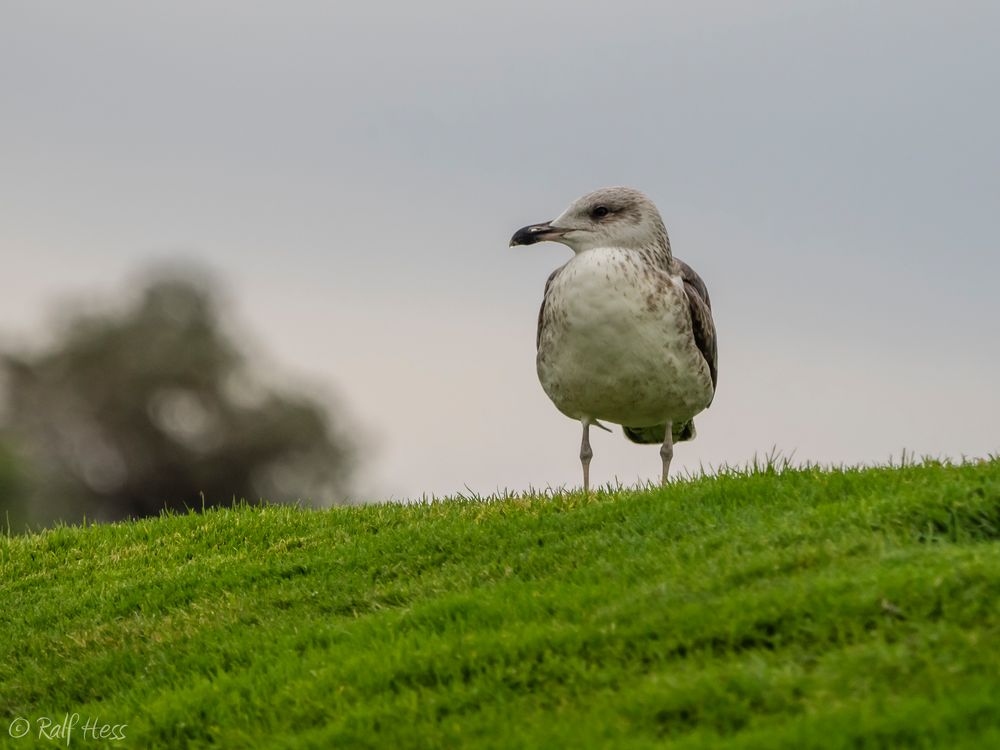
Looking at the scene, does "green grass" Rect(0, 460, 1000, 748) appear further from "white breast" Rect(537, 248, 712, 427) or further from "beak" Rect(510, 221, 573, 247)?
"beak" Rect(510, 221, 573, 247)

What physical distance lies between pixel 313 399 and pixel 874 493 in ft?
135

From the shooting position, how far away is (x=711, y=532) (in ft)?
37.5

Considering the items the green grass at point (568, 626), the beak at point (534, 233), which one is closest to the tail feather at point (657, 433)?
the beak at point (534, 233)

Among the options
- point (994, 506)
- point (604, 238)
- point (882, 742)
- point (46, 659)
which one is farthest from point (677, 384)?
point (882, 742)

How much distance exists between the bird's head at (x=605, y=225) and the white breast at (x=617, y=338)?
0.36 meters

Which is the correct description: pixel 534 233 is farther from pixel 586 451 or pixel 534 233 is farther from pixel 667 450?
pixel 667 450

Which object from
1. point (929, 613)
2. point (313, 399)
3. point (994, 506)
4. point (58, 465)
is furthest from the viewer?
point (313, 399)

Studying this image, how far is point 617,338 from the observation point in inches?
566

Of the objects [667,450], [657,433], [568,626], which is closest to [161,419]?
[657,433]

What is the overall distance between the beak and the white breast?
541 millimetres

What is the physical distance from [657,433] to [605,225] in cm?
301

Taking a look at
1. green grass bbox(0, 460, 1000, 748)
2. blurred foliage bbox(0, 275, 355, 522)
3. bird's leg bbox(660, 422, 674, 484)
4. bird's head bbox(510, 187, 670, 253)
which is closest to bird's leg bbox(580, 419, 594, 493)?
bird's leg bbox(660, 422, 674, 484)

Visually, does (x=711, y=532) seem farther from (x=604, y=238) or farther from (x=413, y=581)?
(x=604, y=238)

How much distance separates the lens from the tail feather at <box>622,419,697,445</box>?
672 inches
